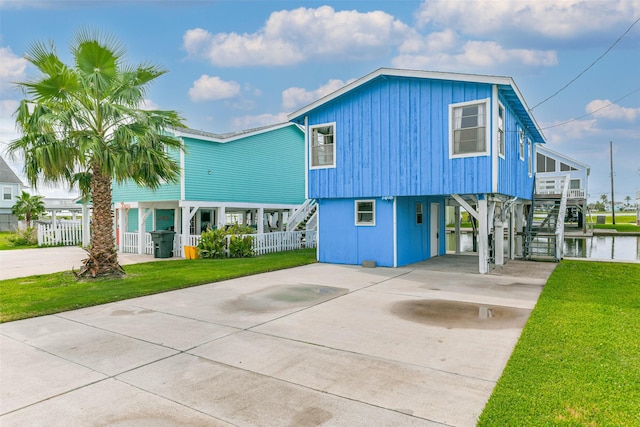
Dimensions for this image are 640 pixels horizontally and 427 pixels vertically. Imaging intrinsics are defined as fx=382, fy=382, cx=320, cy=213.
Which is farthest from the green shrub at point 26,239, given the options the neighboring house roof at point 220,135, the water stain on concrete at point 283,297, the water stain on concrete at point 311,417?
the water stain on concrete at point 311,417

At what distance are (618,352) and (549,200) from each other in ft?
45.7

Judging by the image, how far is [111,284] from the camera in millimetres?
9492

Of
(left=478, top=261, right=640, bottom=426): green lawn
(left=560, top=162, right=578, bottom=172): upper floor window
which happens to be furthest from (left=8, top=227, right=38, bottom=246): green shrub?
(left=560, top=162, right=578, bottom=172): upper floor window

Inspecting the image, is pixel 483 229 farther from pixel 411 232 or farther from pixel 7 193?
pixel 7 193

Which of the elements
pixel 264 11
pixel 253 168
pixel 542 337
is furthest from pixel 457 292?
pixel 264 11

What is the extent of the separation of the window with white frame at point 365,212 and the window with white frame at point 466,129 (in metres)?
3.15

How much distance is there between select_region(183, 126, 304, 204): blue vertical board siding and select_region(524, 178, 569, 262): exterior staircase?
11886 millimetres

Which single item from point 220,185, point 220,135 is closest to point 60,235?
point 220,185

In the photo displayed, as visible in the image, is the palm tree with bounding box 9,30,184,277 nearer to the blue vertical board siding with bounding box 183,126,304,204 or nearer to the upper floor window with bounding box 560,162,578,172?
the blue vertical board siding with bounding box 183,126,304,204

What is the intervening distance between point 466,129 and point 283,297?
688cm

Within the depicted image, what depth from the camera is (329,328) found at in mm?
5836

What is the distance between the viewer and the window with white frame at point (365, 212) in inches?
499

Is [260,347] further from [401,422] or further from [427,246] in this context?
[427,246]

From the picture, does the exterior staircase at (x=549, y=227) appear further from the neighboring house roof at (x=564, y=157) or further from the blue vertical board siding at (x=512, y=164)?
the neighboring house roof at (x=564, y=157)
